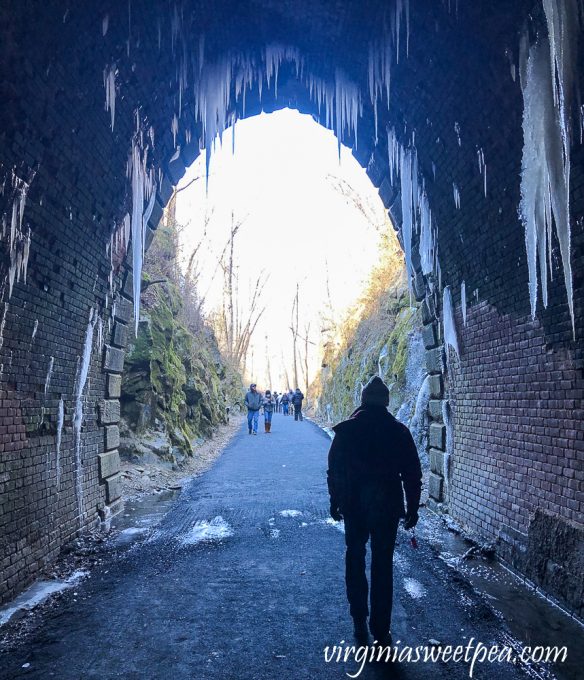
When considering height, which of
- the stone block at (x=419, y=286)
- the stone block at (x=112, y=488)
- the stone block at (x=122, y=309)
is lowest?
the stone block at (x=112, y=488)

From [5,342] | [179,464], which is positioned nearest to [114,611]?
[5,342]

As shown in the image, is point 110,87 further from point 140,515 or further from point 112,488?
point 140,515

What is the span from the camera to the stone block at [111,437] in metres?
7.32

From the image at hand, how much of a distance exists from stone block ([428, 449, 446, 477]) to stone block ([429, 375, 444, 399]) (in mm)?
898

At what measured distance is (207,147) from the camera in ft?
27.1

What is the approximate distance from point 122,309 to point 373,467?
5439mm

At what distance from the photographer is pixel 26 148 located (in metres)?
4.44

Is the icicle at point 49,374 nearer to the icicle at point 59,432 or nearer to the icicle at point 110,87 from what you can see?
the icicle at point 59,432

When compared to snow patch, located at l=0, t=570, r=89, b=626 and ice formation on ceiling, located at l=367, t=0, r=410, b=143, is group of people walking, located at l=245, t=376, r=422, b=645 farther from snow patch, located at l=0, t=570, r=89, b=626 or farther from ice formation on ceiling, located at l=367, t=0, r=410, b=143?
ice formation on ceiling, located at l=367, t=0, r=410, b=143

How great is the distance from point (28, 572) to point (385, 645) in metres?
3.44

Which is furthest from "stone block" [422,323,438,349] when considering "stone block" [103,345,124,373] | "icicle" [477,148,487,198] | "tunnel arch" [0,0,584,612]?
"stone block" [103,345,124,373]

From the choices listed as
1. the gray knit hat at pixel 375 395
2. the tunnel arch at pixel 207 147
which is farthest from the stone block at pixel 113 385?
the gray knit hat at pixel 375 395

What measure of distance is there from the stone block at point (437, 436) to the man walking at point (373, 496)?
168 inches

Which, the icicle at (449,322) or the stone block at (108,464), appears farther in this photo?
the icicle at (449,322)
